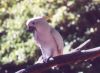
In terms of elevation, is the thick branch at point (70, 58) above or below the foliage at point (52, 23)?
below

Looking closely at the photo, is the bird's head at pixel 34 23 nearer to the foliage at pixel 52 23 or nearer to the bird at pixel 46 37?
the bird at pixel 46 37

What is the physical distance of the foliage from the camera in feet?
16.3

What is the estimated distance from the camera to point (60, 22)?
493cm

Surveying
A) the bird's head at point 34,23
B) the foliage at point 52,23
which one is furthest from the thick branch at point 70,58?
the foliage at point 52,23

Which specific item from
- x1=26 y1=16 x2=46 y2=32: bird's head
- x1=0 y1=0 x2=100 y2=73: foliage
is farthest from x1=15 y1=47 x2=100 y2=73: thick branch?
x1=0 y1=0 x2=100 y2=73: foliage

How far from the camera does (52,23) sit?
4.91 m

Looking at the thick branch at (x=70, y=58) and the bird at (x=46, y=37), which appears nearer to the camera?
the thick branch at (x=70, y=58)

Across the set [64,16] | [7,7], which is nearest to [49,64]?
[64,16]

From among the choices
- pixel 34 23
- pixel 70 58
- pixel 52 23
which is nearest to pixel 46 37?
pixel 34 23

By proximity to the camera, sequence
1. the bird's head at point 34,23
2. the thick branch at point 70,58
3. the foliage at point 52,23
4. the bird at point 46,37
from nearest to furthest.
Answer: the thick branch at point 70,58 < the bird's head at point 34,23 < the bird at point 46,37 < the foliage at point 52,23

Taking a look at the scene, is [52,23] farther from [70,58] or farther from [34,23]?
[70,58]

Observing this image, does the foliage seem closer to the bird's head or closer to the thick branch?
the bird's head

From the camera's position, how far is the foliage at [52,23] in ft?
16.3

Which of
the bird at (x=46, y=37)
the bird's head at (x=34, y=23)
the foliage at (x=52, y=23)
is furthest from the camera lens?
the foliage at (x=52, y=23)
